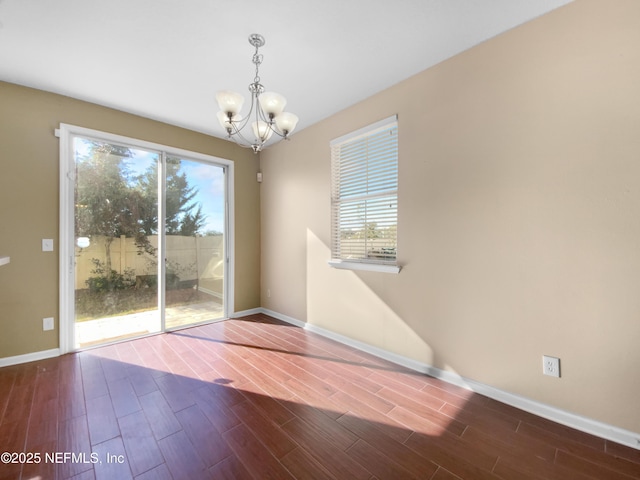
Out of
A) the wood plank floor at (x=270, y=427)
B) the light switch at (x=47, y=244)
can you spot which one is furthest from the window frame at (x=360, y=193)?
the light switch at (x=47, y=244)

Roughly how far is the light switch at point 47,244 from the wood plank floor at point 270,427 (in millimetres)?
1125

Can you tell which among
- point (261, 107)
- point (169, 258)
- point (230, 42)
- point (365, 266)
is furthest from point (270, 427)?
point (230, 42)

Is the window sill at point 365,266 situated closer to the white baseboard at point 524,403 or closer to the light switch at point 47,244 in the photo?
the white baseboard at point 524,403

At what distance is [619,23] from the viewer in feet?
5.10

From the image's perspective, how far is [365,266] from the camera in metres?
2.85

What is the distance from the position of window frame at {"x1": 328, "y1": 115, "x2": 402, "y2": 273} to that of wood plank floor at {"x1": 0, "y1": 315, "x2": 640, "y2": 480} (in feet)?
3.30

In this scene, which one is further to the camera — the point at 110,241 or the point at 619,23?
the point at 110,241

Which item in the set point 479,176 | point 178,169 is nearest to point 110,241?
point 178,169

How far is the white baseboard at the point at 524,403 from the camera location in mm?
1555

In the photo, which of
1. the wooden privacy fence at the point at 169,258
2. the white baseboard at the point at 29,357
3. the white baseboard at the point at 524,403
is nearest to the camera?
the white baseboard at the point at 524,403

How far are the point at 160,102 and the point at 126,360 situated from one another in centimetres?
274

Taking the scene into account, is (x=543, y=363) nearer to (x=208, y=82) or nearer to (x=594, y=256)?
(x=594, y=256)

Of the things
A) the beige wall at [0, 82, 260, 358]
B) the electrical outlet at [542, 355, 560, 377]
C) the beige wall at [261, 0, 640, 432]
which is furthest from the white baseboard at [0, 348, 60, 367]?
the electrical outlet at [542, 355, 560, 377]

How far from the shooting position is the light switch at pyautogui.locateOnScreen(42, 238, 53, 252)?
2.69 metres
